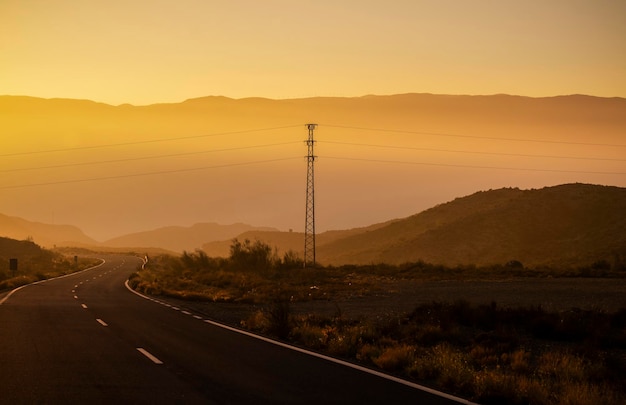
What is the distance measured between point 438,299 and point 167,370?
67.0ft

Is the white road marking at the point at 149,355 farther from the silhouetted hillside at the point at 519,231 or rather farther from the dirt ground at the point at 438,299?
the silhouetted hillside at the point at 519,231

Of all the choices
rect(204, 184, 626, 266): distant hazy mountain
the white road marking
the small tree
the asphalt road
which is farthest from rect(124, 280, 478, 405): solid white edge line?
rect(204, 184, 626, 266): distant hazy mountain

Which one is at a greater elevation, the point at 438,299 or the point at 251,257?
the point at 251,257

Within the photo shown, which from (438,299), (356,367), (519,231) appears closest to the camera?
(356,367)

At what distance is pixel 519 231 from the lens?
11000cm

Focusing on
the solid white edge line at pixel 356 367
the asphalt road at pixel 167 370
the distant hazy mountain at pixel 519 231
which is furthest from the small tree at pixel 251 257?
the distant hazy mountain at pixel 519 231

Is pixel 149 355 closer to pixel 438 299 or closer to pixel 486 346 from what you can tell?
pixel 486 346

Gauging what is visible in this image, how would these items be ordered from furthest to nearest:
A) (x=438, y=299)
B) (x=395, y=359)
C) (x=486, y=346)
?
(x=438, y=299), (x=486, y=346), (x=395, y=359)

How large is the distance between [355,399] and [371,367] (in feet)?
10.9

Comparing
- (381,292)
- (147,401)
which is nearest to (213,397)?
(147,401)

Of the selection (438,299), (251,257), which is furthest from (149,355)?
(251,257)

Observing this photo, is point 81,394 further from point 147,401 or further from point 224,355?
point 224,355

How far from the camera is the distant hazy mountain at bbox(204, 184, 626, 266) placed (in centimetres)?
9531

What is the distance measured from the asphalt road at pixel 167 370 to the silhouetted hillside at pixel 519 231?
6979 cm
